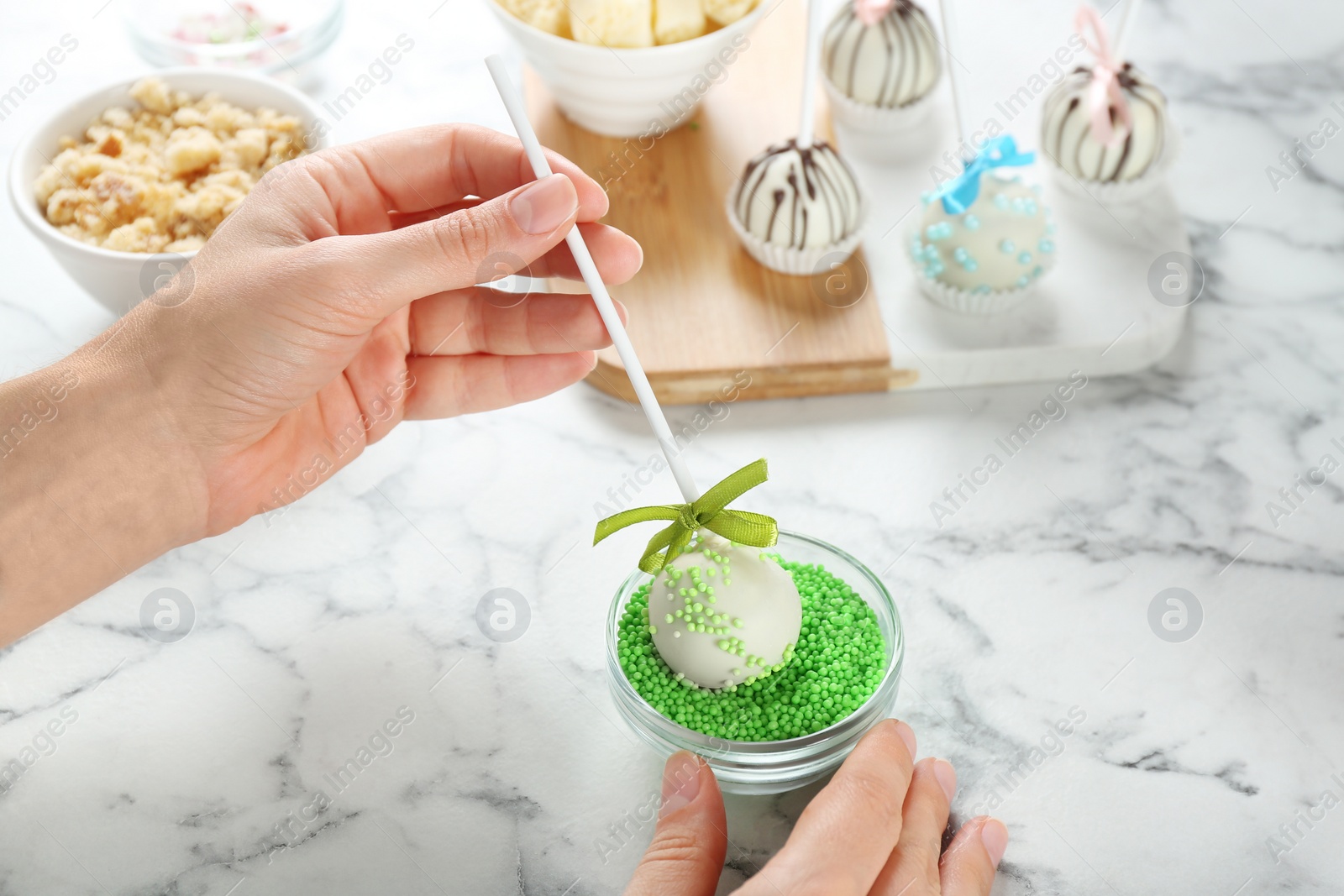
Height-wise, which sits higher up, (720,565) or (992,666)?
(720,565)

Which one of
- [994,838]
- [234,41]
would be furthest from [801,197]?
[234,41]

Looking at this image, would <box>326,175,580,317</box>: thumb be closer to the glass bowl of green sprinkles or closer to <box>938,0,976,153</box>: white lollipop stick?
the glass bowl of green sprinkles

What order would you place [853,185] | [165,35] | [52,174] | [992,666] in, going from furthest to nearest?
[165,35], [853,185], [52,174], [992,666]

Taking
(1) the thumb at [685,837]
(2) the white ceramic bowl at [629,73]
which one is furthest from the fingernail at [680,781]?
(2) the white ceramic bowl at [629,73]

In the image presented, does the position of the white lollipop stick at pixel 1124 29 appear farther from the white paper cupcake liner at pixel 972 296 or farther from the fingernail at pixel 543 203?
the fingernail at pixel 543 203

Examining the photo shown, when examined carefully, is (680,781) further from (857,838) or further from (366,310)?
(366,310)

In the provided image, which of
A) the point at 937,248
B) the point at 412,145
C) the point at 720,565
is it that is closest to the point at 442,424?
the point at 412,145

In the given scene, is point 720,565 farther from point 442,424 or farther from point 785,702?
point 442,424
